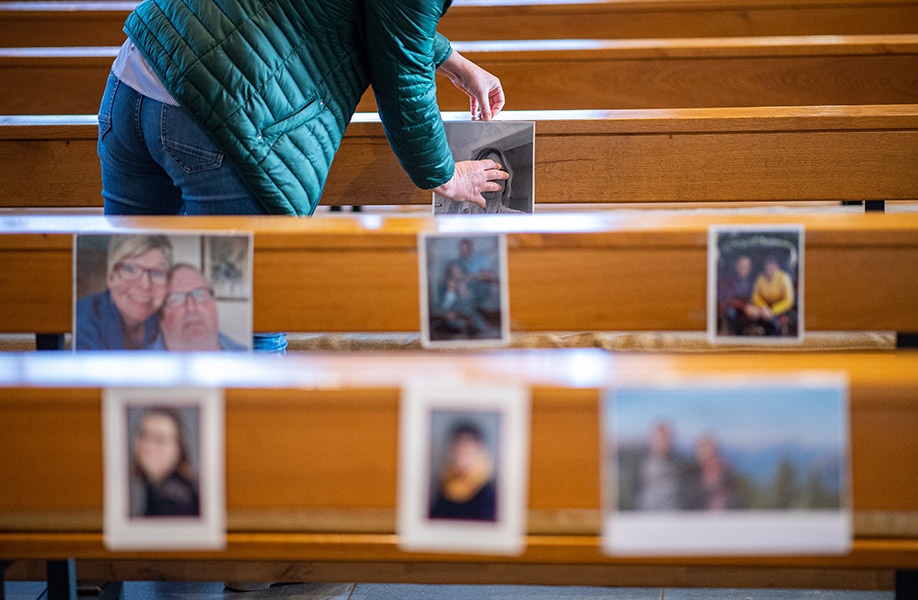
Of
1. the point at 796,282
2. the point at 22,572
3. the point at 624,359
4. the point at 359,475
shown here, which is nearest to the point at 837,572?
the point at 796,282

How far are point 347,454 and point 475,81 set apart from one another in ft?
2.91

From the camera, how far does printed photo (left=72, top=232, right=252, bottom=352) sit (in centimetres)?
75

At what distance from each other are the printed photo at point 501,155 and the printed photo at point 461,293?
1.99 feet

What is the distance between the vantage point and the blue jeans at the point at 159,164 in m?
1.13

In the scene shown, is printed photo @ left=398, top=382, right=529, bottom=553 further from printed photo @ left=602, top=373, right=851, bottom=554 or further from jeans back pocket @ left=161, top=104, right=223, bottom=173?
jeans back pocket @ left=161, top=104, right=223, bottom=173

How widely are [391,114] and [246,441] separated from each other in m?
0.69

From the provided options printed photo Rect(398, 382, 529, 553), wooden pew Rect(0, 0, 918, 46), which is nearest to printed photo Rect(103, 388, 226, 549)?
printed photo Rect(398, 382, 529, 553)

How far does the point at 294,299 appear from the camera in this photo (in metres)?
0.79

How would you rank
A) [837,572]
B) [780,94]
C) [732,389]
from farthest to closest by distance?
[780,94] < [837,572] < [732,389]

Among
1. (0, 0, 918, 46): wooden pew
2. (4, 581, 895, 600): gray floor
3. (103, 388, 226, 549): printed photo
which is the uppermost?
(0, 0, 918, 46): wooden pew

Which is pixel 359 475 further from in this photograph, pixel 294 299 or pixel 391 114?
pixel 391 114

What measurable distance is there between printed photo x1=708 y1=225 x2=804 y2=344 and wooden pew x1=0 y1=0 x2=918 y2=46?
2.01 meters

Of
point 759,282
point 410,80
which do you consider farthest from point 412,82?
point 759,282

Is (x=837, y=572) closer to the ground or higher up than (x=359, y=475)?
closer to the ground
